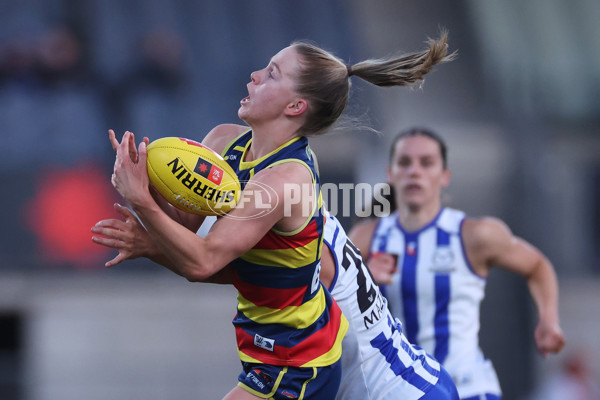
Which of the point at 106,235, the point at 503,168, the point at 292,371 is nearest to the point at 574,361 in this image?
the point at 503,168

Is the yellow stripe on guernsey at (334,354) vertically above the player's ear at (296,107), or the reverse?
the player's ear at (296,107)

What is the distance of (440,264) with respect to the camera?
15.3ft

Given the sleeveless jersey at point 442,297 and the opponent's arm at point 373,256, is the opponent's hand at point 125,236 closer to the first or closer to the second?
the opponent's arm at point 373,256

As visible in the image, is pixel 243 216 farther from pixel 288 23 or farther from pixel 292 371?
pixel 288 23

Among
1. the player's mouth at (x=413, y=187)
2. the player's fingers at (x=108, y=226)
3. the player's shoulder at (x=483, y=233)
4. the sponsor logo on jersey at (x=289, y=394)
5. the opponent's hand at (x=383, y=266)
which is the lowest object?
the sponsor logo on jersey at (x=289, y=394)

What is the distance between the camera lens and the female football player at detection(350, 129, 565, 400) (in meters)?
4.48

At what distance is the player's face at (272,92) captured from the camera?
3246mm

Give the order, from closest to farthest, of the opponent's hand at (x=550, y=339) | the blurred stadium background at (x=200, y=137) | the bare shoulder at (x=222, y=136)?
the bare shoulder at (x=222, y=136) → the opponent's hand at (x=550, y=339) → the blurred stadium background at (x=200, y=137)

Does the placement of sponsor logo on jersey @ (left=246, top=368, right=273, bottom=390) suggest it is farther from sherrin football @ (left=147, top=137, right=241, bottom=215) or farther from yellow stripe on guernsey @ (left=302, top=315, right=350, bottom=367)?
sherrin football @ (left=147, top=137, right=241, bottom=215)

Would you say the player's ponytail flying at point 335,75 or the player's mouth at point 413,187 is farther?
the player's mouth at point 413,187

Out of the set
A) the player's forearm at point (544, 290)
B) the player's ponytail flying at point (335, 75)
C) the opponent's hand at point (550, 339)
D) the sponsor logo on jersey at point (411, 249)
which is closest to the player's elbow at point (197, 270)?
the player's ponytail flying at point (335, 75)

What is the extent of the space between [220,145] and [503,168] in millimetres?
7421

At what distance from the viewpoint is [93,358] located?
9445 mm

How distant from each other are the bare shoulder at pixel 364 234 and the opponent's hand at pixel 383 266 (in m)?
0.09
